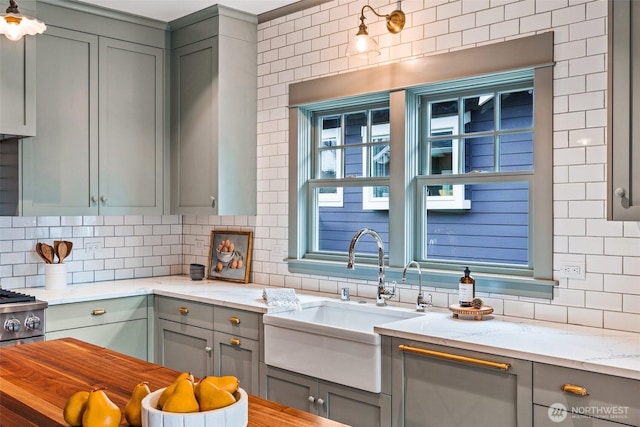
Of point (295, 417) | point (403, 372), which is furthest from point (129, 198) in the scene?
point (295, 417)

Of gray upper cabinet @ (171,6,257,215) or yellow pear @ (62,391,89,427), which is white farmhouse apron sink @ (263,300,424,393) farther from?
yellow pear @ (62,391,89,427)

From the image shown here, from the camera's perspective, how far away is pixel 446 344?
2590mm

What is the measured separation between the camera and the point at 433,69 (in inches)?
135

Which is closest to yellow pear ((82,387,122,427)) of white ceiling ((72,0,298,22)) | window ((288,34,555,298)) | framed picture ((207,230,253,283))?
window ((288,34,555,298))

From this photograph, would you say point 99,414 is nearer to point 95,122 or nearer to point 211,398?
point 211,398

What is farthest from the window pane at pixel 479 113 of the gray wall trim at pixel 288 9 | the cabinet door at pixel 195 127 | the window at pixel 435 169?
the cabinet door at pixel 195 127

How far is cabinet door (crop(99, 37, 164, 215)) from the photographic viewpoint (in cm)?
432

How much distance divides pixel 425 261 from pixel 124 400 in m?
2.21

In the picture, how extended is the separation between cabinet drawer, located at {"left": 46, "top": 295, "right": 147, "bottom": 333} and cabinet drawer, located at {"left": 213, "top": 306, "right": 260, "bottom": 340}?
69 centimetres

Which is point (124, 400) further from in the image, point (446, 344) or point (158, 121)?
point (158, 121)

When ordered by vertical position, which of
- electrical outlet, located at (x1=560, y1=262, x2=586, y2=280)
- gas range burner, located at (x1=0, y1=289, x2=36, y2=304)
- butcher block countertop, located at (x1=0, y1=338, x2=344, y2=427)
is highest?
electrical outlet, located at (x1=560, y1=262, x2=586, y2=280)

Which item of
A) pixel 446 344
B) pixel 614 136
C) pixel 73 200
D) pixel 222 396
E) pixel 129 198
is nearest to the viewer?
pixel 222 396

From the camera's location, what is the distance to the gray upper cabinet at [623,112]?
2.36 meters

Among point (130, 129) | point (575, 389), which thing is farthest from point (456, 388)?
point (130, 129)
